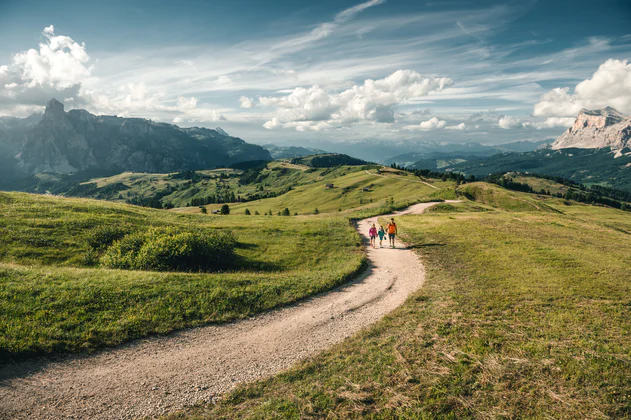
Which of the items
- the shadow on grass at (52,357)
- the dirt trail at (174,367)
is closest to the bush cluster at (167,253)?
the shadow on grass at (52,357)

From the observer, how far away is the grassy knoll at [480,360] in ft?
36.1

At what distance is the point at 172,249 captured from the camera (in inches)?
969

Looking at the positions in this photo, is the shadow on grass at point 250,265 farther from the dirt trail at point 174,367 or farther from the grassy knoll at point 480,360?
the grassy knoll at point 480,360

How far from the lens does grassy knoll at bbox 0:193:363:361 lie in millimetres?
14117

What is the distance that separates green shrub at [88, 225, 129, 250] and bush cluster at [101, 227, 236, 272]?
1.24 metres

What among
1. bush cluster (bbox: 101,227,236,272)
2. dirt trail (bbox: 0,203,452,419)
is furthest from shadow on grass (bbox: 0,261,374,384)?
bush cluster (bbox: 101,227,236,272)

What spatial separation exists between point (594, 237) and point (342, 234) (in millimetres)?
36012

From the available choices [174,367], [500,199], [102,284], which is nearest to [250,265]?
[102,284]

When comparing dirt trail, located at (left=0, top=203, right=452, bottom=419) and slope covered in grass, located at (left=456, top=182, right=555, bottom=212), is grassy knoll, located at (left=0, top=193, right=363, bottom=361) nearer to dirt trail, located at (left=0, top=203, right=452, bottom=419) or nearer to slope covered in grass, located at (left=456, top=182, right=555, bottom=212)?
dirt trail, located at (left=0, top=203, right=452, bottom=419)

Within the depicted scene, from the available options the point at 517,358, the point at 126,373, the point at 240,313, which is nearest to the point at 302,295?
the point at 240,313

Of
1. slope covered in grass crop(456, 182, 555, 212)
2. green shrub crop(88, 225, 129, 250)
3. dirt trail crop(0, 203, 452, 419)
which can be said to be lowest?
slope covered in grass crop(456, 182, 555, 212)

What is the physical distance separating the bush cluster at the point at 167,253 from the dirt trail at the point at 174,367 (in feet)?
32.7

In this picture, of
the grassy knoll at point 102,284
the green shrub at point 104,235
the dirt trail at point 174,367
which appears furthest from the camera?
the green shrub at point 104,235

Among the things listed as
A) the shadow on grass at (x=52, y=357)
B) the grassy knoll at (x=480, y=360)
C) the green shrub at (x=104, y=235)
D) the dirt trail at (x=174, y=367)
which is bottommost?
the grassy knoll at (x=480, y=360)
